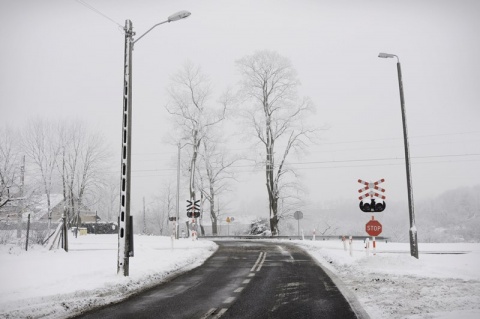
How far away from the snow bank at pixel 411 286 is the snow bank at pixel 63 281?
5.57 metres

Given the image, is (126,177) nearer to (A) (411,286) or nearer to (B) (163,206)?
(A) (411,286)

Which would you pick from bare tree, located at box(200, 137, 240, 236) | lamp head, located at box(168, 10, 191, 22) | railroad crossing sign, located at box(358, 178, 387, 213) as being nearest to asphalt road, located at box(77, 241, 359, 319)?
railroad crossing sign, located at box(358, 178, 387, 213)

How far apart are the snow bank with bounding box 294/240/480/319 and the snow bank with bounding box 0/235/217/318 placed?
219 inches

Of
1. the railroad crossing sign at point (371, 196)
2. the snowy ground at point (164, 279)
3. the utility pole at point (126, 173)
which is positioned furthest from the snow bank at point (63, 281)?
the railroad crossing sign at point (371, 196)

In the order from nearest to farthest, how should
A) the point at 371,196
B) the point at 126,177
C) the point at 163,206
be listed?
the point at 126,177 → the point at 371,196 → the point at 163,206

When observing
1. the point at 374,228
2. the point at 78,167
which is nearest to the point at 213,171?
the point at 78,167

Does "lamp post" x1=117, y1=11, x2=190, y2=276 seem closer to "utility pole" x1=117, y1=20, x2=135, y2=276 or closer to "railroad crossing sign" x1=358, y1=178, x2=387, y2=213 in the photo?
"utility pole" x1=117, y1=20, x2=135, y2=276

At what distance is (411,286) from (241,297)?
4.16 meters

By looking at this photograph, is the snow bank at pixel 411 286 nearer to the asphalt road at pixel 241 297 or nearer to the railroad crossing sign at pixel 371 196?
the asphalt road at pixel 241 297

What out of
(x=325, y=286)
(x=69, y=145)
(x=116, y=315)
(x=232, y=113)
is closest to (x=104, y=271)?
Answer: (x=116, y=315)

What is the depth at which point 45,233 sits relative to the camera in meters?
20.1

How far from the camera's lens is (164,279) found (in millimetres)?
12281

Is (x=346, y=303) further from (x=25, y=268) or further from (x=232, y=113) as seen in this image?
(x=232, y=113)

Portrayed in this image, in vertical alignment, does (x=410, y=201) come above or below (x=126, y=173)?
below
